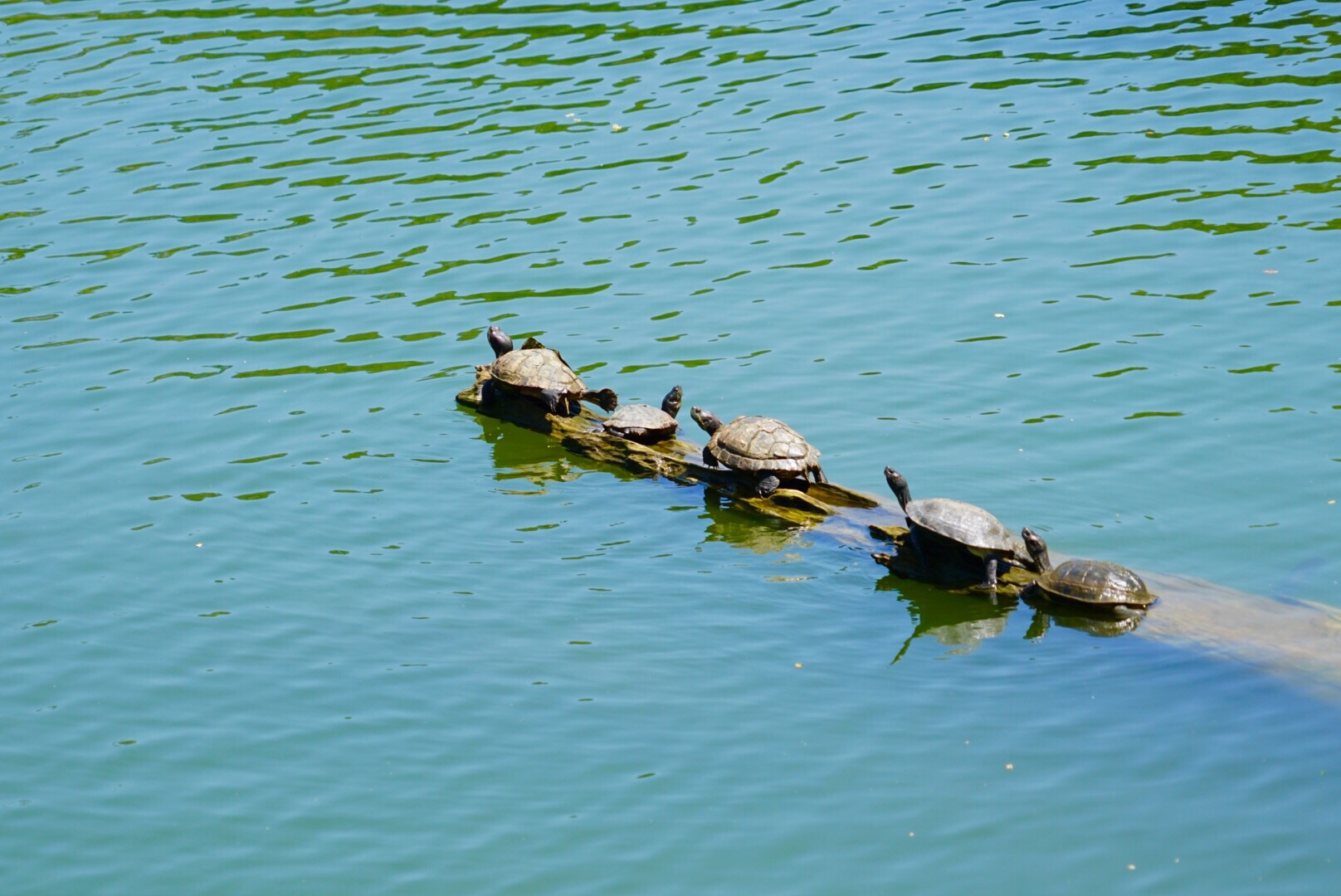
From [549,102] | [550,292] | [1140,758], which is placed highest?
[549,102]

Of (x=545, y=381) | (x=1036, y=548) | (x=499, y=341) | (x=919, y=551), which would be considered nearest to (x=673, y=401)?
(x=545, y=381)

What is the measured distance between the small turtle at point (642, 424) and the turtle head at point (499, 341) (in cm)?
158

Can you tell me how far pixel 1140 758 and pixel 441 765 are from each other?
3365 millimetres

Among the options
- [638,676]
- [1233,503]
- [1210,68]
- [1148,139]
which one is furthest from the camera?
[1210,68]

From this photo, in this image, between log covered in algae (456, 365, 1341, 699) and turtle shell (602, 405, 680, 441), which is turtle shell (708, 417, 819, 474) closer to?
log covered in algae (456, 365, 1341, 699)

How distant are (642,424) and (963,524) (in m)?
2.78

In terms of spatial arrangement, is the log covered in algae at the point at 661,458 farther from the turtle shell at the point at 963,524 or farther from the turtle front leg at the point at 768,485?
the turtle shell at the point at 963,524

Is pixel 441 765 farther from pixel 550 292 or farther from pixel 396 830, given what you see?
pixel 550 292

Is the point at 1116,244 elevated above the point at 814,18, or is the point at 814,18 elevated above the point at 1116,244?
the point at 814,18

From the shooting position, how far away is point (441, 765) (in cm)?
677

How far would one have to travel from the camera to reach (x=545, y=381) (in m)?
10.1

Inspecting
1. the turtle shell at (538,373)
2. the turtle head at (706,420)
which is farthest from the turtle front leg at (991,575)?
the turtle shell at (538,373)

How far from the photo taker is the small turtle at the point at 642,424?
9.59 metres

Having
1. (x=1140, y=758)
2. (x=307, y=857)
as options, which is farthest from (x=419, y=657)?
(x=1140, y=758)
